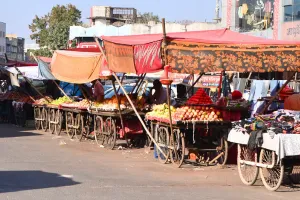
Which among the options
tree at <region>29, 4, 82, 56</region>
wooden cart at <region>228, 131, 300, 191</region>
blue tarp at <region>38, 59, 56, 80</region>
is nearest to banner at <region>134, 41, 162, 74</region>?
wooden cart at <region>228, 131, 300, 191</region>

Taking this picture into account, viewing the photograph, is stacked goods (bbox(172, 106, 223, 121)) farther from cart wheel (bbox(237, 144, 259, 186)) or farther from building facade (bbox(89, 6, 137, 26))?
building facade (bbox(89, 6, 137, 26))

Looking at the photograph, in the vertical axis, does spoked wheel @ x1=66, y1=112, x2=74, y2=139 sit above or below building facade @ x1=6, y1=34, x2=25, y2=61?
below

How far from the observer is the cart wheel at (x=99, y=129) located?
16.1m

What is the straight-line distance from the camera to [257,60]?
36.0 feet

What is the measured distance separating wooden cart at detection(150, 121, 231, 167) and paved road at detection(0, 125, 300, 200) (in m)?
0.38

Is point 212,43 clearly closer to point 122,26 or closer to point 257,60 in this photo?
point 257,60

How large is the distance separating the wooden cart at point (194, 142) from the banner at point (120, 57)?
148 centimetres

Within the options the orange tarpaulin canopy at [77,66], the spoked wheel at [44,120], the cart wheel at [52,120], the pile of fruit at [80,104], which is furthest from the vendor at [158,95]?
the spoked wheel at [44,120]

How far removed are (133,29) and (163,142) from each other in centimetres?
4030

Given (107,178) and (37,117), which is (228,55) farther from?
(37,117)

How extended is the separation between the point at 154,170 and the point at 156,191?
2.53 metres

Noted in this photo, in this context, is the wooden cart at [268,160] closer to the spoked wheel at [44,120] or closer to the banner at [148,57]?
the banner at [148,57]

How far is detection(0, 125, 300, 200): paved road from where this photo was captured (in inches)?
354

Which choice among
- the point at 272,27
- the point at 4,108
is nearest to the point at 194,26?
the point at 272,27
